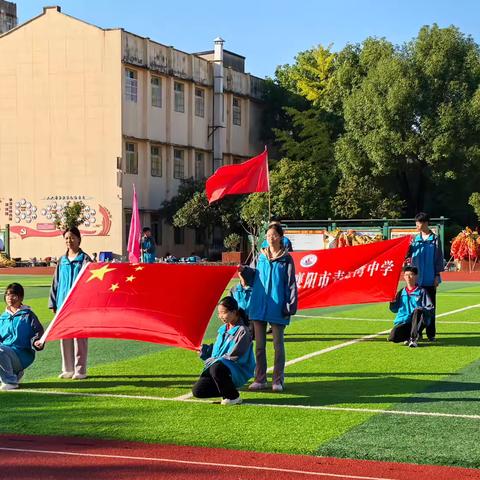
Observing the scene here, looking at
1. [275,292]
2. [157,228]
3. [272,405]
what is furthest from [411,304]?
[157,228]

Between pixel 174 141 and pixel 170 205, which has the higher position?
pixel 174 141

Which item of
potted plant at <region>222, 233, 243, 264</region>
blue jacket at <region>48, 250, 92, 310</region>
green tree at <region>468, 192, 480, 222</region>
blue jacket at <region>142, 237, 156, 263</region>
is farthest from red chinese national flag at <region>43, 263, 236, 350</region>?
green tree at <region>468, 192, 480, 222</region>

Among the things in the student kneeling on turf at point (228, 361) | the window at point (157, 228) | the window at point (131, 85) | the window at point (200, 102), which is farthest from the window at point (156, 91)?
the student kneeling on turf at point (228, 361)

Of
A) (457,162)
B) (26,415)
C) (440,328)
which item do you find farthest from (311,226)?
(26,415)

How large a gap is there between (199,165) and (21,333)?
4455cm

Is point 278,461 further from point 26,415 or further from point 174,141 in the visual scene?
point 174,141

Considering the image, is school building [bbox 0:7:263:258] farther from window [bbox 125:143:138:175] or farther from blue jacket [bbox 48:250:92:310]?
blue jacket [bbox 48:250:92:310]

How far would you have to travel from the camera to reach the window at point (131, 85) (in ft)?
156

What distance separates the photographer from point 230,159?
56.1m

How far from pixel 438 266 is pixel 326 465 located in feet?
26.0

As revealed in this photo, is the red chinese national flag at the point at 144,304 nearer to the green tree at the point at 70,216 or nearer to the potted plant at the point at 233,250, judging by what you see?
the potted plant at the point at 233,250

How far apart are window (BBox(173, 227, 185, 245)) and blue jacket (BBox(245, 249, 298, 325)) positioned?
137 ft

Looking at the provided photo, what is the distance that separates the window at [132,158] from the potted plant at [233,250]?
6.35 meters

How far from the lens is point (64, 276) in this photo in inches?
415
